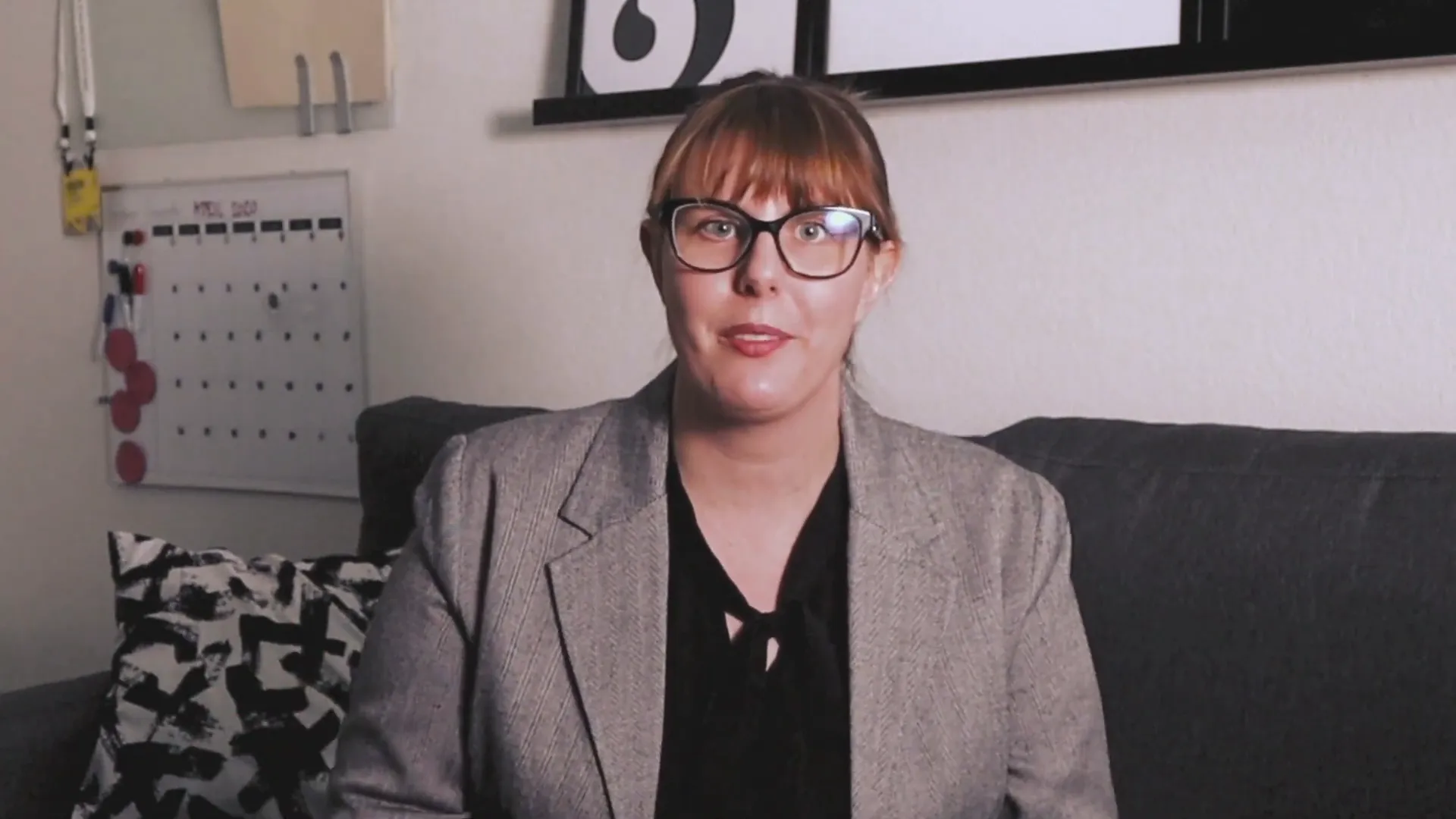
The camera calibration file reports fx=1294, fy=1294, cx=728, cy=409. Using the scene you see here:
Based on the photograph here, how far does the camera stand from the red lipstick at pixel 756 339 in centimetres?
95

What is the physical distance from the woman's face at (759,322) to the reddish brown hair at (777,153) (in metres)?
0.02

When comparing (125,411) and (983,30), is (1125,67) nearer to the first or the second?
(983,30)

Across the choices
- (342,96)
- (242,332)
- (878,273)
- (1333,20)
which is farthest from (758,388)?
(242,332)

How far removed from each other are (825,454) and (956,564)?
14cm

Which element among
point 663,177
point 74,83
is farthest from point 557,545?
point 74,83

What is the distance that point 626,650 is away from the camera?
0.97 meters

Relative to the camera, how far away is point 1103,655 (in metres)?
1.09

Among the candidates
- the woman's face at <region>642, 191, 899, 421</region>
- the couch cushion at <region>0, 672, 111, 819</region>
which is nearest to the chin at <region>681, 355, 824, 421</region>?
the woman's face at <region>642, 191, 899, 421</region>

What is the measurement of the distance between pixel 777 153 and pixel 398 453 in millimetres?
766

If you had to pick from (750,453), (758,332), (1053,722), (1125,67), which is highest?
(1125,67)

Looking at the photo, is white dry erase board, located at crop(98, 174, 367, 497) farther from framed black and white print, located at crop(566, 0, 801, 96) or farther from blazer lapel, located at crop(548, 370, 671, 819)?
blazer lapel, located at crop(548, 370, 671, 819)

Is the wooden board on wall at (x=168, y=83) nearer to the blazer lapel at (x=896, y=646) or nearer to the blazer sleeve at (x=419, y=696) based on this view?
the blazer sleeve at (x=419, y=696)

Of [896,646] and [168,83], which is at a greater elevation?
[168,83]

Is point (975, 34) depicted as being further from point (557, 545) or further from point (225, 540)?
point (225, 540)
